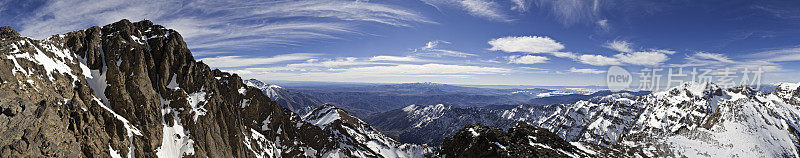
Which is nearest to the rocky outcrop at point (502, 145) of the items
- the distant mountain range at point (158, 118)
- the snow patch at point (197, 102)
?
the distant mountain range at point (158, 118)

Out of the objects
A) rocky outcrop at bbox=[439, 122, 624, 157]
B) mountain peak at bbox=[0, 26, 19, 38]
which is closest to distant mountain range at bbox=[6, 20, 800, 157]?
rocky outcrop at bbox=[439, 122, 624, 157]

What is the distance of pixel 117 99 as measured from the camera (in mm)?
76688

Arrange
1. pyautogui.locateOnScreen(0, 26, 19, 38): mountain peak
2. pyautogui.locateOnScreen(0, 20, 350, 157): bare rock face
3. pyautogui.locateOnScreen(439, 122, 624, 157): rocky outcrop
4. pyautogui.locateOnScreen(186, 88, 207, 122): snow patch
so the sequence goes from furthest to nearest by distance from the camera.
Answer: pyautogui.locateOnScreen(186, 88, 207, 122): snow patch → pyautogui.locateOnScreen(0, 26, 19, 38): mountain peak → pyautogui.locateOnScreen(0, 20, 350, 157): bare rock face → pyautogui.locateOnScreen(439, 122, 624, 157): rocky outcrop

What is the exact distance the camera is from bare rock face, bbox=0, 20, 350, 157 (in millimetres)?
50688

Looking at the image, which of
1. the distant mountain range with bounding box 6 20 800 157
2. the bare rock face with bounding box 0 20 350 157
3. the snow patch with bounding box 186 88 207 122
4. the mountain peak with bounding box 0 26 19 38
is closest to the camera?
the distant mountain range with bounding box 6 20 800 157

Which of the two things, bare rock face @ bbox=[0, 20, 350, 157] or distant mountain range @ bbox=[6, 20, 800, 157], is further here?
bare rock face @ bbox=[0, 20, 350, 157]

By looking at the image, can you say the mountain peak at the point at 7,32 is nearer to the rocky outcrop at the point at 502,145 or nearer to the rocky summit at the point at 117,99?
the rocky summit at the point at 117,99

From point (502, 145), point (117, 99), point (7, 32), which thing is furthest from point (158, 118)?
point (502, 145)

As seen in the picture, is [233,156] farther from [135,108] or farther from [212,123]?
[135,108]

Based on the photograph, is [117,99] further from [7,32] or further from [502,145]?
[502,145]

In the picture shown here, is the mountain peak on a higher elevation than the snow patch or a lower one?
higher

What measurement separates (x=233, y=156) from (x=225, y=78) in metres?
50.5

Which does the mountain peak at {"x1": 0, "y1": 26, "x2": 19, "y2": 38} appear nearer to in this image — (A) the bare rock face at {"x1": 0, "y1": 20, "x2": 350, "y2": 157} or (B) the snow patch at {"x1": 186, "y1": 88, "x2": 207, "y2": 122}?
(A) the bare rock face at {"x1": 0, "y1": 20, "x2": 350, "y2": 157}

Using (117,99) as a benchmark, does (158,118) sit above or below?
below
